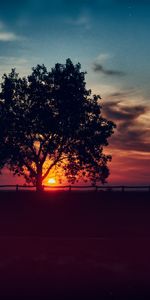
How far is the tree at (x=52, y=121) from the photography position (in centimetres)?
4084

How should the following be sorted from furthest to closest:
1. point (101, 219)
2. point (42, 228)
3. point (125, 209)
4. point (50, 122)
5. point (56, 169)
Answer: point (56, 169), point (50, 122), point (125, 209), point (101, 219), point (42, 228)

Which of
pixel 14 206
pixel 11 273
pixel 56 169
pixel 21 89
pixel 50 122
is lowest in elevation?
pixel 11 273

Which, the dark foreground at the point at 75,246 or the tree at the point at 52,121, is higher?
A: the tree at the point at 52,121

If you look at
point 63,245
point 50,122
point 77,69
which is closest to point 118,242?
point 63,245

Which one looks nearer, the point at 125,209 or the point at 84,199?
the point at 125,209

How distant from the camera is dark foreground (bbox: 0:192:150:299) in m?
10.7

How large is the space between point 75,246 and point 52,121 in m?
24.6

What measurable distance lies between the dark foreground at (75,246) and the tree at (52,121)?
9792 millimetres

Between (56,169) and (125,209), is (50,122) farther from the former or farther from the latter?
(125,209)

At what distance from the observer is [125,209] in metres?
26.4

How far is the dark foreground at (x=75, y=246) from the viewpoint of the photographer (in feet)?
35.2

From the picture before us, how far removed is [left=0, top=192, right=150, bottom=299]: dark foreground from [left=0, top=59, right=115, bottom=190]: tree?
979 centimetres

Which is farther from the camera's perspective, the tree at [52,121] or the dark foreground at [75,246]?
the tree at [52,121]

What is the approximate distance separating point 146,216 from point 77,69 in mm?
21080
